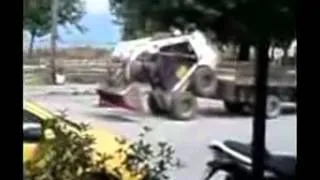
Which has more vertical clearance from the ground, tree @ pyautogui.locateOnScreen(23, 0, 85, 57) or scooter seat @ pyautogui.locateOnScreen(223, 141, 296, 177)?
tree @ pyautogui.locateOnScreen(23, 0, 85, 57)

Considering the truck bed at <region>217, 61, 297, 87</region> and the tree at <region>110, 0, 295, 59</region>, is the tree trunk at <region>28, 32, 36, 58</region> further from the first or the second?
the truck bed at <region>217, 61, 297, 87</region>

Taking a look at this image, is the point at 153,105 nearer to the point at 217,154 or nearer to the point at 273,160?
the point at 217,154

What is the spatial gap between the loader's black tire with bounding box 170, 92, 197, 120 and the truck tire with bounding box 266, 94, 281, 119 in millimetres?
172

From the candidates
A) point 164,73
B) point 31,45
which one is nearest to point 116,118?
point 164,73

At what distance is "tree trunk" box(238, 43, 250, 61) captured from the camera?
1241 mm

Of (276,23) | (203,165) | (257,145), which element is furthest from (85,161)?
(276,23)

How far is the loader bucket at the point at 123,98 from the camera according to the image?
1.24m

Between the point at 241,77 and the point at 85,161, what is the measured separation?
42 centimetres

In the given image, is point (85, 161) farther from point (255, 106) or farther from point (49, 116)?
point (255, 106)

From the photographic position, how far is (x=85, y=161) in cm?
123

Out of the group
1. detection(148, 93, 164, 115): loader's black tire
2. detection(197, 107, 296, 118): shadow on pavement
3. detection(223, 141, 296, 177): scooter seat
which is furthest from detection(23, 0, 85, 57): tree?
detection(223, 141, 296, 177): scooter seat

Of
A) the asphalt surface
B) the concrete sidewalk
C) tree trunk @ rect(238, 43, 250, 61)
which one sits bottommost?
the asphalt surface

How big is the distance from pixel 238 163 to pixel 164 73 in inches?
11.2

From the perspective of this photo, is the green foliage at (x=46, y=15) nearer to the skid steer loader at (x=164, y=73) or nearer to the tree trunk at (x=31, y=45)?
the tree trunk at (x=31, y=45)
